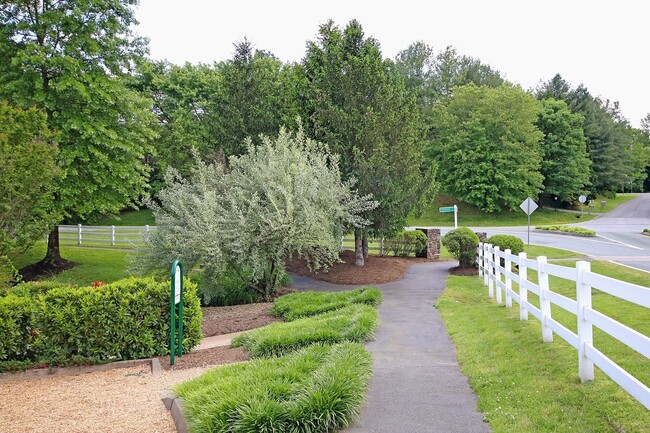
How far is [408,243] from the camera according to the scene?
934 inches

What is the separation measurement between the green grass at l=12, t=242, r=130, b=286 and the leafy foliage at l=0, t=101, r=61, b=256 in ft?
27.5

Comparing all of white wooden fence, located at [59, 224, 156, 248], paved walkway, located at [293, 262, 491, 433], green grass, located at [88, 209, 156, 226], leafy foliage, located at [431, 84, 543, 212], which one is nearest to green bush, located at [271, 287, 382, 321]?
paved walkway, located at [293, 262, 491, 433]

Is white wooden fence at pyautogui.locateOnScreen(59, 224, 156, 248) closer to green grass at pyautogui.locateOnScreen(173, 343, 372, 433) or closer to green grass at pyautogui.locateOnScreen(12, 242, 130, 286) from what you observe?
green grass at pyautogui.locateOnScreen(12, 242, 130, 286)

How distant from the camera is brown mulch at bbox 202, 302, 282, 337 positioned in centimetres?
1090

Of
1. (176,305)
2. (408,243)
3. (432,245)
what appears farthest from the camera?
(408,243)

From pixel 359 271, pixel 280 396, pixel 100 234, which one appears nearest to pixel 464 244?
pixel 359 271

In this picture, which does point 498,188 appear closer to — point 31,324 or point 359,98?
point 359,98

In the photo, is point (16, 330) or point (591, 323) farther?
point (16, 330)

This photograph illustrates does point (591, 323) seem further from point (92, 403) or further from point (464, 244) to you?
point (464, 244)

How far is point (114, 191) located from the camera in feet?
68.2

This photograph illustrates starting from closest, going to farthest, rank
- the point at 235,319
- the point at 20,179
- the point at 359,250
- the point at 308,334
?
the point at 308,334, the point at 20,179, the point at 235,319, the point at 359,250

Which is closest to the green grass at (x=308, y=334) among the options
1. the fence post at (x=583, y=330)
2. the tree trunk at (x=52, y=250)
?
the fence post at (x=583, y=330)

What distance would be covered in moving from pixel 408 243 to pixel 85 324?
56.7ft

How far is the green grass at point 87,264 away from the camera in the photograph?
20.9 metres
